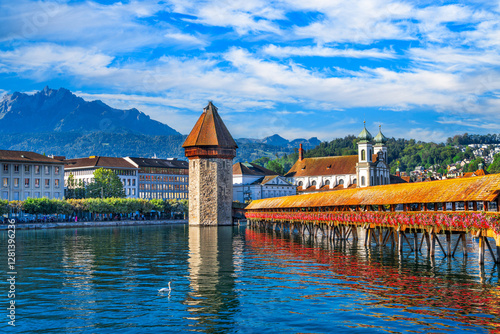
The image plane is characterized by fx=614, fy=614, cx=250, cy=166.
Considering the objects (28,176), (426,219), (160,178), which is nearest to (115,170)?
(160,178)

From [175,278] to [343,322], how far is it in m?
10.1

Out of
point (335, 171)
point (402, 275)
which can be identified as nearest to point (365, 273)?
point (402, 275)

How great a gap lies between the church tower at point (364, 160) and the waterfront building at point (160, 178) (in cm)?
4420

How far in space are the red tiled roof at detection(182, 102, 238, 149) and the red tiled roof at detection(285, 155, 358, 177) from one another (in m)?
56.4

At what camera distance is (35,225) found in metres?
82.1

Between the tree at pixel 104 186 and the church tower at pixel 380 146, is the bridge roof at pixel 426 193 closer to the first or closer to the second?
the tree at pixel 104 186

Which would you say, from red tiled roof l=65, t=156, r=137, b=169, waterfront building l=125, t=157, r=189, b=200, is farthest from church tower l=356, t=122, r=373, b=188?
red tiled roof l=65, t=156, r=137, b=169

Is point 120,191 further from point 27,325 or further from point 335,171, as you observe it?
point 27,325

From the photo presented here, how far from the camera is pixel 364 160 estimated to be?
13575 cm

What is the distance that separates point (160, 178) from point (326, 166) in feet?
132

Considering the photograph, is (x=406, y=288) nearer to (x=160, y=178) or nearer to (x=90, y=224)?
(x=90, y=224)

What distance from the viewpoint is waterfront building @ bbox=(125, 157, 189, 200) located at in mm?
145375

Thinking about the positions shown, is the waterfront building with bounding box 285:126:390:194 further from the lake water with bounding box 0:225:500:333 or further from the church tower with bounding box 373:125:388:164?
the lake water with bounding box 0:225:500:333

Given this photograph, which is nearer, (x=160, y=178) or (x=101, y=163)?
(x=101, y=163)
